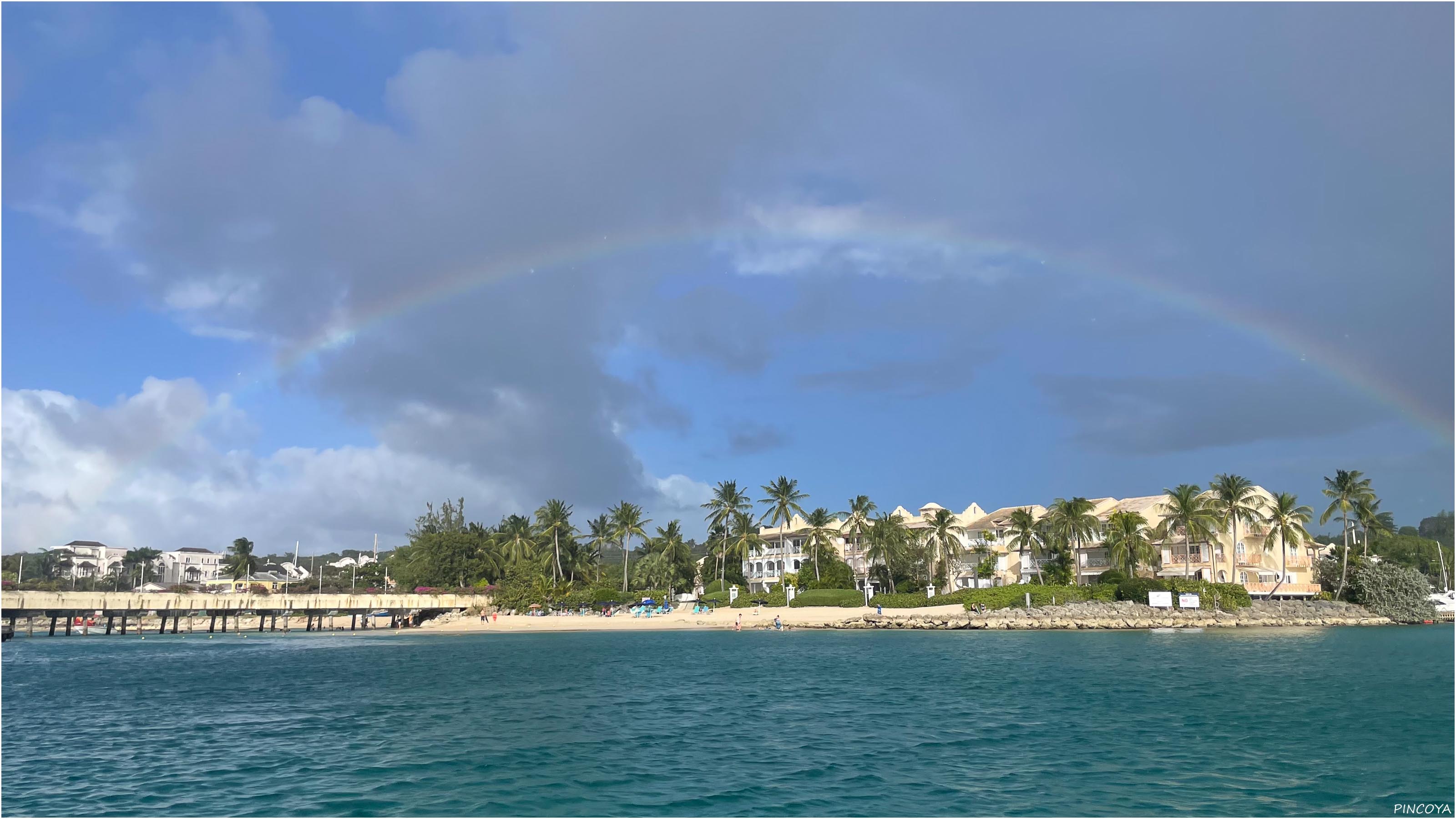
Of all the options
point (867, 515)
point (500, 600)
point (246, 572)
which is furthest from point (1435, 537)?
point (246, 572)

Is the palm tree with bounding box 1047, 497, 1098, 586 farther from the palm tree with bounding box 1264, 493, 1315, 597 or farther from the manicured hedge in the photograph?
the palm tree with bounding box 1264, 493, 1315, 597

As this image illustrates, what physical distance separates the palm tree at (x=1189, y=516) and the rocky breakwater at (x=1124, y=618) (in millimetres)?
9349

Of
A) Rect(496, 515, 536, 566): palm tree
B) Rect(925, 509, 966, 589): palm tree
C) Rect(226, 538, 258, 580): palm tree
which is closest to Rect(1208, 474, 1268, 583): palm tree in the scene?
Rect(925, 509, 966, 589): palm tree

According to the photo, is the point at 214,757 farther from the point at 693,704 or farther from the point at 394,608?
the point at 394,608

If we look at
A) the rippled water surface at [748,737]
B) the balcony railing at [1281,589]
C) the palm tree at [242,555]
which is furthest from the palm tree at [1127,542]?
the palm tree at [242,555]

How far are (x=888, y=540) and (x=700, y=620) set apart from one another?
24.9m

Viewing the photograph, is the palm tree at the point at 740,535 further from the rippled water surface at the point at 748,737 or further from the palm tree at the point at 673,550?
the rippled water surface at the point at 748,737

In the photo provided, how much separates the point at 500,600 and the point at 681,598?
24.2m

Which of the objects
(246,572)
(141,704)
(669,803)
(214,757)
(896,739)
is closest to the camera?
(669,803)

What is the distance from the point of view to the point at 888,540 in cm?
11162

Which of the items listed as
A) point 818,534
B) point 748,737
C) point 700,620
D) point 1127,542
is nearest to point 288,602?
point 700,620

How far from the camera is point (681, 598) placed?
12388 cm

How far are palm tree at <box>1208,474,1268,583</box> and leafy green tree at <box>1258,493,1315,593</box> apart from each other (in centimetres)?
177

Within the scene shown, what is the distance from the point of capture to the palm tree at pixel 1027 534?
106m
